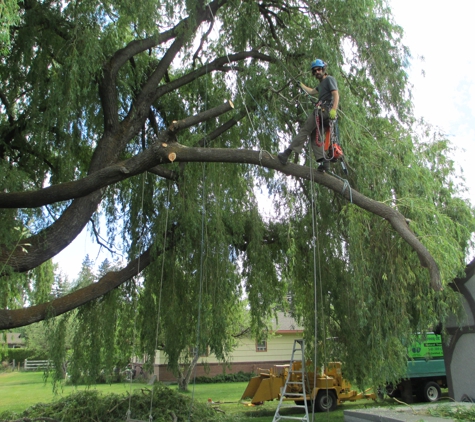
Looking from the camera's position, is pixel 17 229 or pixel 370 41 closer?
pixel 17 229

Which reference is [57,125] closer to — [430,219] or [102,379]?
[102,379]

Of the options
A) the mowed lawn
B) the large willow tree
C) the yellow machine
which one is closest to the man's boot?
the large willow tree

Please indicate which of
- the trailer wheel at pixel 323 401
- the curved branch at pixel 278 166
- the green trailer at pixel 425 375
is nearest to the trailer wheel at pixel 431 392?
the green trailer at pixel 425 375

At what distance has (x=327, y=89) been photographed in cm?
528

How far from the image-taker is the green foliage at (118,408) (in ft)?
27.4

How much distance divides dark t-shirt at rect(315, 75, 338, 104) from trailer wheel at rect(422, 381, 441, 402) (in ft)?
35.6

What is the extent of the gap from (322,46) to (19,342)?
179 feet

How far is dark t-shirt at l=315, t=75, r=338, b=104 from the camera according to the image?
521cm

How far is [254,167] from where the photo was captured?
27.8ft

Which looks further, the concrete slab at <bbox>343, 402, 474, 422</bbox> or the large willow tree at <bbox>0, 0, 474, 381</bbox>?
the large willow tree at <bbox>0, 0, 474, 381</bbox>

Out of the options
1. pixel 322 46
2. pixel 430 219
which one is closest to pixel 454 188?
pixel 430 219

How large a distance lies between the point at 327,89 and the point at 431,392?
11.1m

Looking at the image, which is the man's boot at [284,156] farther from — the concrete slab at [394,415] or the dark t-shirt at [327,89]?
the concrete slab at [394,415]

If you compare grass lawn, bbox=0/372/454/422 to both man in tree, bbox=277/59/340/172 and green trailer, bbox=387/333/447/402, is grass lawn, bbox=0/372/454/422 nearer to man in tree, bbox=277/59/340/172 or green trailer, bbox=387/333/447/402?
green trailer, bbox=387/333/447/402
